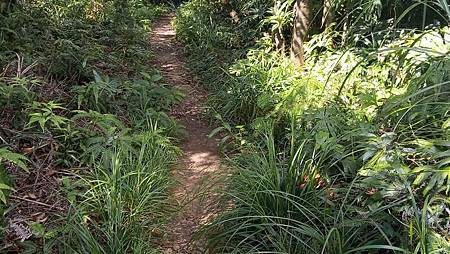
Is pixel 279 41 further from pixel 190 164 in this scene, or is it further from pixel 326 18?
pixel 190 164

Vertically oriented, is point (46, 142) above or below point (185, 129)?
above

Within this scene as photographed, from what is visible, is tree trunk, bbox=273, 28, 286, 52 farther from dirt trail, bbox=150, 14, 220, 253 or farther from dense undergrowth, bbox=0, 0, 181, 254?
dense undergrowth, bbox=0, 0, 181, 254

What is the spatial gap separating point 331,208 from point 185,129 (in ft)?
9.02

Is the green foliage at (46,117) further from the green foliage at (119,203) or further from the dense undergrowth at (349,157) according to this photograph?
the dense undergrowth at (349,157)

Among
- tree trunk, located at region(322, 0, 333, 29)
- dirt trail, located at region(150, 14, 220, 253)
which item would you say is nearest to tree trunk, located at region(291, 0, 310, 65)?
tree trunk, located at region(322, 0, 333, 29)

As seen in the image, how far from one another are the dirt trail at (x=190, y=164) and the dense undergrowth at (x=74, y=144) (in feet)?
0.53

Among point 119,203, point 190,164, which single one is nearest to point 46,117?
point 119,203

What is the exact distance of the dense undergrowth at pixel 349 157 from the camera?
6.81 feet

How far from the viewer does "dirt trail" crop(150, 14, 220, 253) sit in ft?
9.78

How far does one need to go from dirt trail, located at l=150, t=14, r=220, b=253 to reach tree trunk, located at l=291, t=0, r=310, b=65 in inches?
57.1

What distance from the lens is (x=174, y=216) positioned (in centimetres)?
314

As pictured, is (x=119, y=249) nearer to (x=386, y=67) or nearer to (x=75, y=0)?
(x=386, y=67)

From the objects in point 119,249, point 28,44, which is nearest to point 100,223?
point 119,249

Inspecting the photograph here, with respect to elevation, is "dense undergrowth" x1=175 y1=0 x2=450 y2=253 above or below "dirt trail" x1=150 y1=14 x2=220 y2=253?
above
